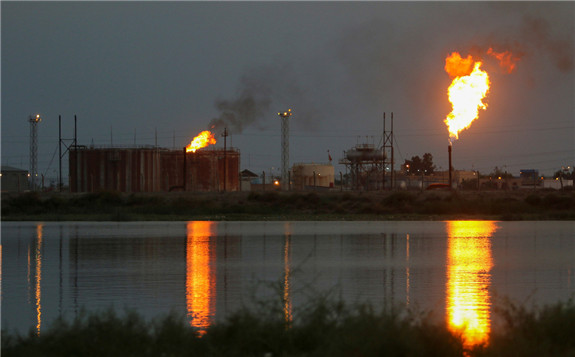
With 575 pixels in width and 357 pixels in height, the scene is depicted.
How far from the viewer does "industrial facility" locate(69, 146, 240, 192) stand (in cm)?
8169

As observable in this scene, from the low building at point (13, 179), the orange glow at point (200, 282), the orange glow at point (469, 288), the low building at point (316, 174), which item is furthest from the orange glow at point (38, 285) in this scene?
the low building at point (316, 174)

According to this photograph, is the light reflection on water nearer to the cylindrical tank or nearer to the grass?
the grass

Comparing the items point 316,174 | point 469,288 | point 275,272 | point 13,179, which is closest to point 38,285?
point 275,272

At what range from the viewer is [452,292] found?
14.6 m

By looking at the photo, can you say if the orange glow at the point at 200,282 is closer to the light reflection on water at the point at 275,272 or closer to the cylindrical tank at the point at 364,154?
the light reflection on water at the point at 275,272

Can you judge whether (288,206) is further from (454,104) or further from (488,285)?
(488,285)

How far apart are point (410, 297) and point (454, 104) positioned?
134 feet

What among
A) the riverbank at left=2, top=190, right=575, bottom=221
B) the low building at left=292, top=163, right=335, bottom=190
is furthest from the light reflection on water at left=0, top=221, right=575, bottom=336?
the low building at left=292, top=163, right=335, bottom=190

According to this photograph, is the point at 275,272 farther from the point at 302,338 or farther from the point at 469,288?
the point at 302,338

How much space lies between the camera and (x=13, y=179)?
103 meters

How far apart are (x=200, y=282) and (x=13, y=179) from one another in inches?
3679

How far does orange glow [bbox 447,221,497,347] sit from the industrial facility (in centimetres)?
5549

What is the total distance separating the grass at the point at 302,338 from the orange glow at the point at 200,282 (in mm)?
1070

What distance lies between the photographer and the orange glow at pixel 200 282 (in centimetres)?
1203
